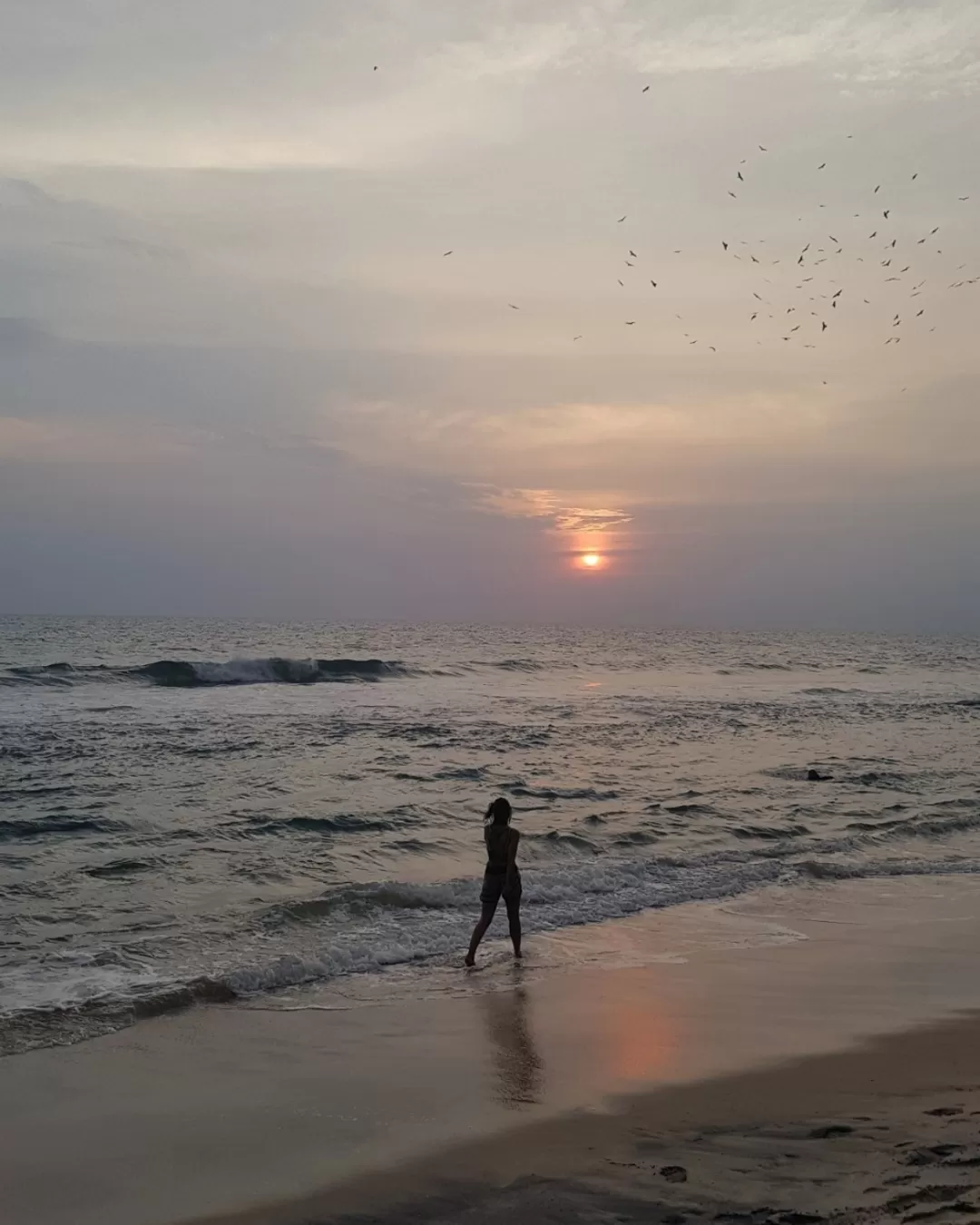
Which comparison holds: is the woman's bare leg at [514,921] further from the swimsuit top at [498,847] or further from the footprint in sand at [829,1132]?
the footprint in sand at [829,1132]

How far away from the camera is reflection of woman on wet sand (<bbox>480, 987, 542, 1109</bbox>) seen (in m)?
7.02

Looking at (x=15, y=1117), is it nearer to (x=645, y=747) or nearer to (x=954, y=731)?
(x=645, y=747)

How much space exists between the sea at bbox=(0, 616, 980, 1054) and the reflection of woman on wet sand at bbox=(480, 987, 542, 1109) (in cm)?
139

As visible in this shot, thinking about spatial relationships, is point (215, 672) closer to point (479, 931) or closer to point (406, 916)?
point (406, 916)

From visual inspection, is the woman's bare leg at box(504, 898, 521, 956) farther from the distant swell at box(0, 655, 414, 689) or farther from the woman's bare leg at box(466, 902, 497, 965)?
the distant swell at box(0, 655, 414, 689)

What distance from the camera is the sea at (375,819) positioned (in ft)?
34.8

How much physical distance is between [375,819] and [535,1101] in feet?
37.3

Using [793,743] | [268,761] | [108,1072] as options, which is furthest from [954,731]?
[108,1072]

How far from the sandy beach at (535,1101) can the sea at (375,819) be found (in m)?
1.13

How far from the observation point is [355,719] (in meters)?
35.0

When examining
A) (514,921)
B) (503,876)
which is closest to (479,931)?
(514,921)

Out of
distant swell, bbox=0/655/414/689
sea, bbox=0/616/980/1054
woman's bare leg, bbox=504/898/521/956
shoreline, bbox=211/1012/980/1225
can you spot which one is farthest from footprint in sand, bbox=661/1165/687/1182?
distant swell, bbox=0/655/414/689

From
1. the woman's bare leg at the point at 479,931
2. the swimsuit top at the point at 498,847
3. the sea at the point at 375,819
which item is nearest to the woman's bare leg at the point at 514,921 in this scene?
the woman's bare leg at the point at 479,931

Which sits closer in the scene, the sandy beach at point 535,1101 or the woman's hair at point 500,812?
the sandy beach at point 535,1101
